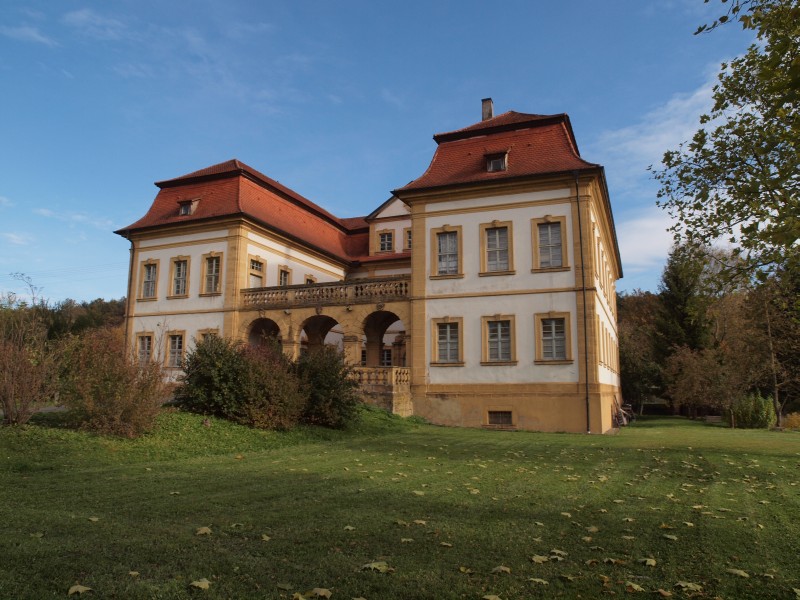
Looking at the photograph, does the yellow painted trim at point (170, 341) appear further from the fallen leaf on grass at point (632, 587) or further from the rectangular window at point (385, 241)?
the fallen leaf on grass at point (632, 587)

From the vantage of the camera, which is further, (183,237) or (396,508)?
(183,237)

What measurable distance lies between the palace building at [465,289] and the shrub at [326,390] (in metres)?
1.89

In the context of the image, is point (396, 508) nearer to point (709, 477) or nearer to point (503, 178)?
point (709, 477)

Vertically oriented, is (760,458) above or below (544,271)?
below

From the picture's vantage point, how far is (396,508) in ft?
21.7

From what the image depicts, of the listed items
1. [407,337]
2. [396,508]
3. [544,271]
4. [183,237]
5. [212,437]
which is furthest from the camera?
[183,237]

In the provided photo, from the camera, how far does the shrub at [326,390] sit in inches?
616

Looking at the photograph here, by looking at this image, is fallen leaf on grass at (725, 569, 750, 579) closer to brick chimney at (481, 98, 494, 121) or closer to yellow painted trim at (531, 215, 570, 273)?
yellow painted trim at (531, 215, 570, 273)

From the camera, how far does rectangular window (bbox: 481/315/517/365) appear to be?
890 inches

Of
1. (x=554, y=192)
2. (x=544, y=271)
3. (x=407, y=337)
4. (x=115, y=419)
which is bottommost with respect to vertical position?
(x=115, y=419)

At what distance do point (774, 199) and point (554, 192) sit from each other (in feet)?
48.0

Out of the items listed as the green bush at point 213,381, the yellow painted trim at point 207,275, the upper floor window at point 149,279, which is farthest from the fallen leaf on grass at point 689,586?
the upper floor window at point 149,279

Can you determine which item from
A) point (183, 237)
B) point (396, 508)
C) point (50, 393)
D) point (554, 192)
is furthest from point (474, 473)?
point (183, 237)

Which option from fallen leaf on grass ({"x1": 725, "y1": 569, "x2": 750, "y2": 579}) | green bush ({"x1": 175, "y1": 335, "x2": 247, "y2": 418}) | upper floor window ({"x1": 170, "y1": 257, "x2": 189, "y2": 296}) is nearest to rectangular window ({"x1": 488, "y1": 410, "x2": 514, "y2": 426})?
green bush ({"x1": 175, "y1": 335, "x2": 247, "y2": 418})
